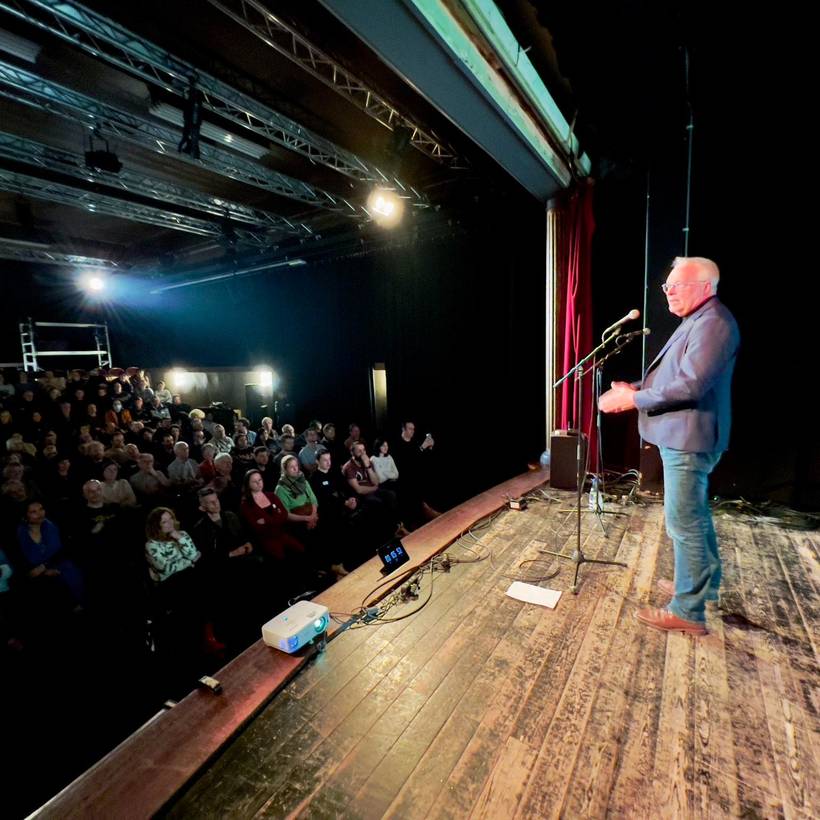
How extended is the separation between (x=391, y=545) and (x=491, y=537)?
2.71ft

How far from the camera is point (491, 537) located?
2.99 metres

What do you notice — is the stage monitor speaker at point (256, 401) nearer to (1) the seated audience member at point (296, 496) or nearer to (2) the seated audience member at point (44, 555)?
(1) the seated audience member at point (296, 496)

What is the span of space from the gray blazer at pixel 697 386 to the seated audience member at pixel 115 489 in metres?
4.72

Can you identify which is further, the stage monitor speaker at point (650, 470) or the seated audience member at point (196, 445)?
the seated audience member at point (196, 445)

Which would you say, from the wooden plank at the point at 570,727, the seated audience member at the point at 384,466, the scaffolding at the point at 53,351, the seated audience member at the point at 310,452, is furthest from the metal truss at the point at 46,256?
the wooden plank at the point at 570,727

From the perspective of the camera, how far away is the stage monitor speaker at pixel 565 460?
3.84 meters

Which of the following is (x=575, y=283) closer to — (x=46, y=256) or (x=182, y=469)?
(x=182, y=469)

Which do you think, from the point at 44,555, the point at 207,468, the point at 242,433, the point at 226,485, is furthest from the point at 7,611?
the point at 242,433

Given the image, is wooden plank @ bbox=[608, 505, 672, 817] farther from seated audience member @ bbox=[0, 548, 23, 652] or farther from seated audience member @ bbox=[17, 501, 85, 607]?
seated audience member @ bbox=[17, 501, 85, 607]

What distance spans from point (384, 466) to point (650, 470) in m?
2.91

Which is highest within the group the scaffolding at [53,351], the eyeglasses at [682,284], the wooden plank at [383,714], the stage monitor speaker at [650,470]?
the scaffolding at [53,351]

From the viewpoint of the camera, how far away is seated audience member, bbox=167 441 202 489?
17.1 feet

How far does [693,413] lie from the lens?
1.75 meters

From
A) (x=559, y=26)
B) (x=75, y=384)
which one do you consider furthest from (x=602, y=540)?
(x=75, y=384)
